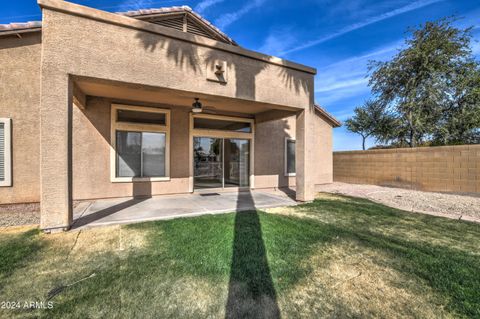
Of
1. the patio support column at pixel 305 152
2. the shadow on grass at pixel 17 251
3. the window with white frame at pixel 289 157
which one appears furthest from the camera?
the window with white frame at pixel 289 157

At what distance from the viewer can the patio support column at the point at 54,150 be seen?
190 inches

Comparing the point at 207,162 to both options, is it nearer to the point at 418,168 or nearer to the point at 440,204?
the point at 440,204

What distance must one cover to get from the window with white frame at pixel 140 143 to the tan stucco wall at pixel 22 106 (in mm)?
2232

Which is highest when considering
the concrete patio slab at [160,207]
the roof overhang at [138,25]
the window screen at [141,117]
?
the roof overhang at [138,25]

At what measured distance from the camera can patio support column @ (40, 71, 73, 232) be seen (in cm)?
482

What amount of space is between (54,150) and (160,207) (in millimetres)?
3230

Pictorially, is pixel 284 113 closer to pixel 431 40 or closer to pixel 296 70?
pixel 296 70

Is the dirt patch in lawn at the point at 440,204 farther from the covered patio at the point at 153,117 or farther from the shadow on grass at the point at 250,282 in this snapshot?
the shadow on grass at the point at 250,282

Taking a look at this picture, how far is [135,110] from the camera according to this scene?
28.3 feet

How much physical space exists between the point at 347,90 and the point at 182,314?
24795mm

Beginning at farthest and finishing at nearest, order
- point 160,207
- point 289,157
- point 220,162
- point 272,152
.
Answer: point 289,157, point 272,152, point 220,162, point 160,207

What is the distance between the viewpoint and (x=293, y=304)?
2.79 metres

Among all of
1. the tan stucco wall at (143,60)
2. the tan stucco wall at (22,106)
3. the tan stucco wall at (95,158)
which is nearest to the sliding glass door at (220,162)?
the tan stucco wall at (95,158)

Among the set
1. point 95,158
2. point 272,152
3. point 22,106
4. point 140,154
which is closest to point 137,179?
point 140,154
